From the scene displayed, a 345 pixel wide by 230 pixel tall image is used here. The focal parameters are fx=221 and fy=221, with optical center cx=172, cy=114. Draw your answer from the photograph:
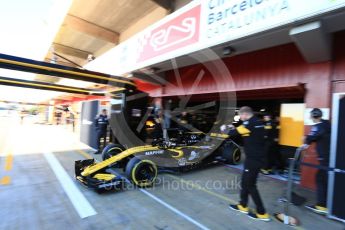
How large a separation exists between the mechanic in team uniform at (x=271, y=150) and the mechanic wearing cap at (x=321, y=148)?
6.99 ft

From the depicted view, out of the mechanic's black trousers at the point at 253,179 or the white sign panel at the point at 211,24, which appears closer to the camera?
the mechanic's black trousers at the point at 253,179

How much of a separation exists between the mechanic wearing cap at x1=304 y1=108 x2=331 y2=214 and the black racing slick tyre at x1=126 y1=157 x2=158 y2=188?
2973 mm

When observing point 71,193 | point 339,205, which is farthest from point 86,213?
point 339,205

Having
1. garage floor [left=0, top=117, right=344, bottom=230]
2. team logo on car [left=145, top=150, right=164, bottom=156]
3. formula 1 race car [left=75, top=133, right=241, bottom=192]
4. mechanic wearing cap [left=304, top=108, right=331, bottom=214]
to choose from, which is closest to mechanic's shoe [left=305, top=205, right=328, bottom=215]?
mechanic wearing cap [left=304, top=108, right=331, bottom=214]

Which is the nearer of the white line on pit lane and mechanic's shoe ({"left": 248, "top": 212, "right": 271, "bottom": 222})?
the white line on pit lane

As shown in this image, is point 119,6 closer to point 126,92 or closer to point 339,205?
point 126,92

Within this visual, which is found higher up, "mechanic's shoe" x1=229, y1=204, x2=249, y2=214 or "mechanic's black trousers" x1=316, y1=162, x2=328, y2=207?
"mechanic's black trousers" x1=316, y1=162, x2=328, y2=207

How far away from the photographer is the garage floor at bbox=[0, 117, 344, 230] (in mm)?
3170

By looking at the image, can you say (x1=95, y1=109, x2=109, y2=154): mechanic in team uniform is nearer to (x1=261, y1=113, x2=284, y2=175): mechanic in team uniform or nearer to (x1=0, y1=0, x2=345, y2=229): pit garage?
(x1=0, y1=0, x2=345, y2=229): pit garage

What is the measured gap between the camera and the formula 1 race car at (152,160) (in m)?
4.32

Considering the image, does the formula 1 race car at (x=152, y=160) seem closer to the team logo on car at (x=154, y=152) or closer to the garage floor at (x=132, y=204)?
the team logo on car at (x=154, y=152)

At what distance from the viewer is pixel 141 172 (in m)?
4.61

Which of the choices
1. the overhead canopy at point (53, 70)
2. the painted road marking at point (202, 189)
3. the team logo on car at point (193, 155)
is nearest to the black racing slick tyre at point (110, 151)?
the painted road marking at point (202, 189)

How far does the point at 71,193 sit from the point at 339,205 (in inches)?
179
